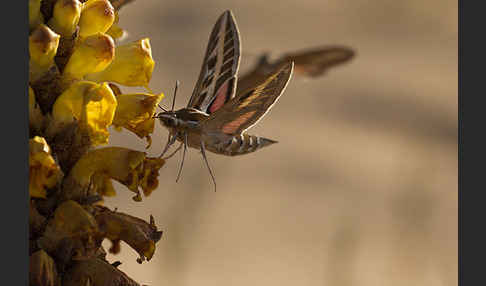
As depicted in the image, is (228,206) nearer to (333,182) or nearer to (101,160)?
(333,182)

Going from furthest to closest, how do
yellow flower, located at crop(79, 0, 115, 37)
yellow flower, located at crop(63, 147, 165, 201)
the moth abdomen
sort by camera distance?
the moth abdomen < yellow flower, located at crop(63, 147, 165, 201) < yellow flower, located at crop(79, 0, 115, 37)

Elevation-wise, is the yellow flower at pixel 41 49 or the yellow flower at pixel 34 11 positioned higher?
the yellow flower at pixel 34 11

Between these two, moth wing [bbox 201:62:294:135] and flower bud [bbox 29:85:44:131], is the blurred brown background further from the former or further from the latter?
flower bud [bbox 29:85:44:131]

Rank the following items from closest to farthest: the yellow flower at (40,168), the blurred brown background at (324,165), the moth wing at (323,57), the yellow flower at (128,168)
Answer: the yellow flower at (40,168)
the yellow flower at (128,168)
the moth wing at (323,57)
the blurred brown background at (324,165)

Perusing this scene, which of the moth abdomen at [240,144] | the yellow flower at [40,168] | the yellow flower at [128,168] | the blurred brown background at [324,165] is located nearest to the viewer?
the yellow flower at [40,168]

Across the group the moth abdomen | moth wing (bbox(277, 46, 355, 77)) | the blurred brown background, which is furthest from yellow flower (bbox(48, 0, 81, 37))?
the blurred brown background

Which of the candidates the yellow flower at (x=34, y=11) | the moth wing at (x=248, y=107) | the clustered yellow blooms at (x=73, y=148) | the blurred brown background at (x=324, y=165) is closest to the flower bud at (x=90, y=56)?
the clustered yellow blooms at (x=73, y=148)

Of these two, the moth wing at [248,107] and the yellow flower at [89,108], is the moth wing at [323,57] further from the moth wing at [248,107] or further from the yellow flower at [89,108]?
the yellow flower at [89,108]

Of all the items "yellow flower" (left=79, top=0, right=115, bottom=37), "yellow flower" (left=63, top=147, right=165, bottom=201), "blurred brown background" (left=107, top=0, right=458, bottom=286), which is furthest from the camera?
"blurred brown background" (left=107, top=0, right=458, bottom=286)
